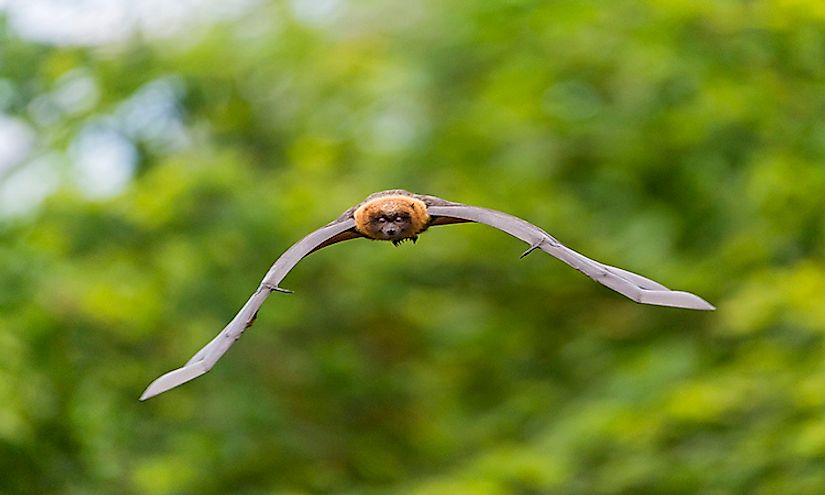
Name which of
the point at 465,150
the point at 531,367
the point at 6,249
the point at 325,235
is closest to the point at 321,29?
the point at 465,150

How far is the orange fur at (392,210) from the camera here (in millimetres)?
1614

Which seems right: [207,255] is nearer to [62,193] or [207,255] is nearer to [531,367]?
[62,193]

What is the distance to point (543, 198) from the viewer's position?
5020mm

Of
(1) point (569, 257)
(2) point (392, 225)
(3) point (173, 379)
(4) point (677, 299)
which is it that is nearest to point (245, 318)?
(3) point (173, 379)

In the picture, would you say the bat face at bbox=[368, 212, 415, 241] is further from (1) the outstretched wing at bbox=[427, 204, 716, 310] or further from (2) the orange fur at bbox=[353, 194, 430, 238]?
(1) the outstretched wing at bbox=[427, 204, 716, 310]

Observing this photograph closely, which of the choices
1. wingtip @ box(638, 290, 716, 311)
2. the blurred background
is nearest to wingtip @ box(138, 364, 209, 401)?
wingtip @ box(638, 290, 716, 311)

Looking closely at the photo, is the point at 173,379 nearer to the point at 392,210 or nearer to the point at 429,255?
the point at 392,210

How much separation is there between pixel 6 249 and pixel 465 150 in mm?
2019

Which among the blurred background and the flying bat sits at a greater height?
the blurred background

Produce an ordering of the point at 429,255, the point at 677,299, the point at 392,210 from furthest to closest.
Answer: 1. the point at 429,255
2. the point at 392,210
3. the point at 677,299

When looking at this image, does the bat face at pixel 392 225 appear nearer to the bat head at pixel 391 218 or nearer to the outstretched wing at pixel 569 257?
the bat head at pixel 391 218

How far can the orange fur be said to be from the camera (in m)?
1.61

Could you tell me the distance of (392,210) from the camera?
161 cm

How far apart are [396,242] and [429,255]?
3384 millimetres
